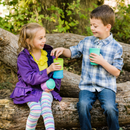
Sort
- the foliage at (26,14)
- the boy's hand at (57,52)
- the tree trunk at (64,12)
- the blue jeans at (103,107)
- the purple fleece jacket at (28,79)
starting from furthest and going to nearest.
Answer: the tree trunk at (64,12) < the foliage at (26,14) < the boy's hand at (57,52) < the purple fleece jacket at (28,79) < the blue jeans at (103,107)

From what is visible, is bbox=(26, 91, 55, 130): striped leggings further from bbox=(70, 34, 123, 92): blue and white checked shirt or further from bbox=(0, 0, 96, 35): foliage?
bbox=(0, 0, 96, 35): foliage

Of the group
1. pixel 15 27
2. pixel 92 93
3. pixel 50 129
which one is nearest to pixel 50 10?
pixel 15 27

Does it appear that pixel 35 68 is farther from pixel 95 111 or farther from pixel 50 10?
pixel 50 10

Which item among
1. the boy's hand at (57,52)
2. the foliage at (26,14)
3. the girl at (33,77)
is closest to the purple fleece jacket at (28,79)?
the girl at (33,77)

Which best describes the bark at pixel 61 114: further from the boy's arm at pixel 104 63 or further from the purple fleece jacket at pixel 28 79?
the boy's arm at pixel 104 63

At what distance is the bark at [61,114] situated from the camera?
2234 millimetres

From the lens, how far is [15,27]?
4.25 metres

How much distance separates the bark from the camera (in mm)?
2234

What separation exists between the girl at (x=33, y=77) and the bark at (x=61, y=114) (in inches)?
5.2

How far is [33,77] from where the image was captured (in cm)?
216

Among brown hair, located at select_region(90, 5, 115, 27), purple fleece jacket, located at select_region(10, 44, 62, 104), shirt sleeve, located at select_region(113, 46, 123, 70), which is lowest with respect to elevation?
purple fleece jacket, located at select_region(10, 44, 62, 104)

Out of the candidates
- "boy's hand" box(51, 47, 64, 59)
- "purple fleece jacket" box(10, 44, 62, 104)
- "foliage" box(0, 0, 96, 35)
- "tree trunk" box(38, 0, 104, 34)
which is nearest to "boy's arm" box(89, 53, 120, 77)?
"boy's hand" box(51, 47, 64, 59)

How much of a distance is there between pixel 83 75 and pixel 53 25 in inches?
101

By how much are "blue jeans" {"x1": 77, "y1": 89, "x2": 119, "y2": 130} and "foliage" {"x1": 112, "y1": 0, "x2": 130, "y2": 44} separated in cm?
323
